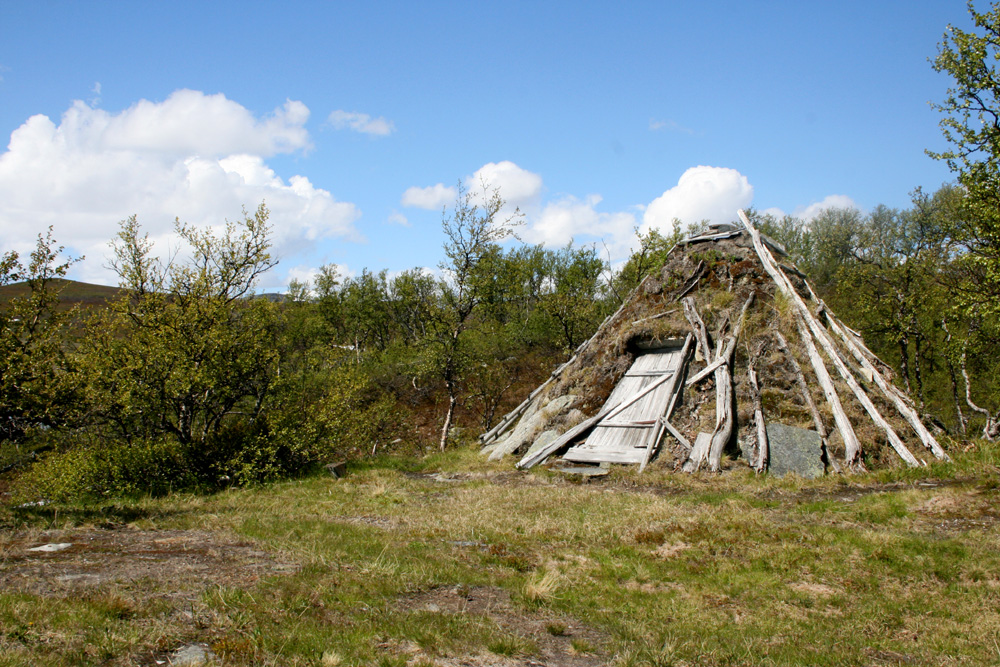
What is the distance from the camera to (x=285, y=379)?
46.2 ft

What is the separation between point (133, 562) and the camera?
6.52 m

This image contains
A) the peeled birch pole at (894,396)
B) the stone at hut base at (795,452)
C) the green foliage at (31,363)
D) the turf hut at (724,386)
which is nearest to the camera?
the green foliage at (31,363)

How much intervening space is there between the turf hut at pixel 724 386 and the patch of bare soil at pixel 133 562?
7.88 meters

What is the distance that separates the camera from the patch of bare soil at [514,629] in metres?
4.46

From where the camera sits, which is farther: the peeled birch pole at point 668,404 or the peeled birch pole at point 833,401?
the peeled birch pole at point 668,404

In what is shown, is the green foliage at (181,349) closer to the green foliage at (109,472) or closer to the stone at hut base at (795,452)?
the green foliage at (109,472)

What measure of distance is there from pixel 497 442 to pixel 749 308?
24.5 feet

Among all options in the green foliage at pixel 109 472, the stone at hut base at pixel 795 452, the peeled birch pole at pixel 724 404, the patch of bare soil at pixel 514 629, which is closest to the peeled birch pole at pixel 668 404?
the peeled birch pole at pixel 724 404

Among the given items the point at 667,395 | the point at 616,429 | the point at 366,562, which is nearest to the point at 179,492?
the point at 366,562

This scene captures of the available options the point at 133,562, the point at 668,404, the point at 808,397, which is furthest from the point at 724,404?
the point at 133,562

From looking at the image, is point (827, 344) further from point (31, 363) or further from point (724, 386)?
point (31, 363)

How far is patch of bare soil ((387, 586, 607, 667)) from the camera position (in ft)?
14.6

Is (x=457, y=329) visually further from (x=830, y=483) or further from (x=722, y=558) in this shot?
(x=722, y=558)

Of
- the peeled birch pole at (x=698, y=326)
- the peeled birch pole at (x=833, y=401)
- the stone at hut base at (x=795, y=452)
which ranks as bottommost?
the stone at hut base at (x=795, y=452)
